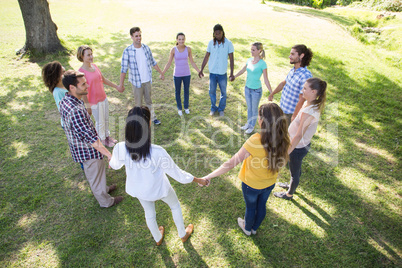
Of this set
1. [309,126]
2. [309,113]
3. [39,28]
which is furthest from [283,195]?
[39,28]

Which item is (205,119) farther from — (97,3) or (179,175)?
(97,3)

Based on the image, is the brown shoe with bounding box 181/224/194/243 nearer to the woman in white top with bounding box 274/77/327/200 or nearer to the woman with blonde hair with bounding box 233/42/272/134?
the woman in white top with bounding box 274/77/327/200

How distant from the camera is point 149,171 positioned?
2467 mm

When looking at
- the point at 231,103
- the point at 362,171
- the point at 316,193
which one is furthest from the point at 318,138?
the point at 231,103

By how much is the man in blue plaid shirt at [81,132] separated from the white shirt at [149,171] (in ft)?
2.03

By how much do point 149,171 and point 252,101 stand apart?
353cm

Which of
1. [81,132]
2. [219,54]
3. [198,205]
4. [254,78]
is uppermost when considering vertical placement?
[219,54]

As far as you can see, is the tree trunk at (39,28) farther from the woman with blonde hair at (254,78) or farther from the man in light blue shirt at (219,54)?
the woman with blonde hair at (254,78)

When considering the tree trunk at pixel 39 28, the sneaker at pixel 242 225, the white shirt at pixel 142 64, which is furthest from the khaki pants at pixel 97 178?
the tree trunk at pixel 39 28

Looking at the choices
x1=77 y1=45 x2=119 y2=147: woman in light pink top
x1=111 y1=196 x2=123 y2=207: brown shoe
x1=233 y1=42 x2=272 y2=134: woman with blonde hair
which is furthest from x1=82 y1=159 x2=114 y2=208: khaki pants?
x1=233 y1=42 x2=272 y2=134: woman with blonde hair

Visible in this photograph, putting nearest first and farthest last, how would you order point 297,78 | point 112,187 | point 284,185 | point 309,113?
point 309,113, point 297,78, point 112,187, point 284,185

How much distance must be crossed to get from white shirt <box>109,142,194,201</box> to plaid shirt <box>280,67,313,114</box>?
2394 millimetres

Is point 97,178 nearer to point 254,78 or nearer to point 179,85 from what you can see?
point 179,85

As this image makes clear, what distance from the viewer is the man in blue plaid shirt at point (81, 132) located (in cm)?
299
